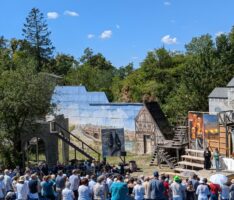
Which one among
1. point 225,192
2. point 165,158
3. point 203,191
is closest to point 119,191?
point 203,191

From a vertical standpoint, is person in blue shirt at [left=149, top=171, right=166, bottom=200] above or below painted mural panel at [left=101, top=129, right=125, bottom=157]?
below

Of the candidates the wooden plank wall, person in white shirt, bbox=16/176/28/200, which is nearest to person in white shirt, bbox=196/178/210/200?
person in white shirt, bbox=16/176/28/200

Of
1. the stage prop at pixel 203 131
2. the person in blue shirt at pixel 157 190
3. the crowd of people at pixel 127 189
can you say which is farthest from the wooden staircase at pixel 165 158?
the person in blue shirt at pixel 157 190

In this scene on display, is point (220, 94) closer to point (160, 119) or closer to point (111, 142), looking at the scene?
point (160, 119)

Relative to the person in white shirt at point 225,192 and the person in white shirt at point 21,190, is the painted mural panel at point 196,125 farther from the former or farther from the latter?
the person in white shirt at point 21,190

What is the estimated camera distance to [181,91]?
5316 cm

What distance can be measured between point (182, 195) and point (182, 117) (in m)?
32.7

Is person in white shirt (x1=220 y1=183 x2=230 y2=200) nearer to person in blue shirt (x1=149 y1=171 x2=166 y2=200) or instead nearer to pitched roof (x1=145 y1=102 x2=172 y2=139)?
person in blue shirt (x1=149 y1=171 x2=166 y2=200)

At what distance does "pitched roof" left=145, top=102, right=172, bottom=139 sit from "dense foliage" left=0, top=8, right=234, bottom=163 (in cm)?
335

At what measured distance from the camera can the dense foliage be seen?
105 ft

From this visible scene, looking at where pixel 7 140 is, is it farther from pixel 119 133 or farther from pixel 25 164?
pixel 119 133

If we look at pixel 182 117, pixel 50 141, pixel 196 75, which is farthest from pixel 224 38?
pixel 50 141

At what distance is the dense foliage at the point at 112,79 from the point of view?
32.1 m

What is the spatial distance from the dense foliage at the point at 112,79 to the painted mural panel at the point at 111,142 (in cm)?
473
